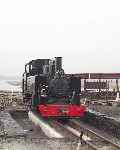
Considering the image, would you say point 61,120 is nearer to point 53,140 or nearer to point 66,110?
point 66,110

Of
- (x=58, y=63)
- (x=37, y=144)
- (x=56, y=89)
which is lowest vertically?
(x=37, y=144)

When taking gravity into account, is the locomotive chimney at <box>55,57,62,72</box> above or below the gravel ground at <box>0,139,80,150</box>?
above

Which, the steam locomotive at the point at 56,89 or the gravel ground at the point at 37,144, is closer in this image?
the gravel ground at the point at 37,144

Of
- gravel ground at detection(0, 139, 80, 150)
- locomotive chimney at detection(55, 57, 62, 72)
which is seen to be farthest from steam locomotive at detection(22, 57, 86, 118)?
gravel ground at detection(0, 139, 80, 150)

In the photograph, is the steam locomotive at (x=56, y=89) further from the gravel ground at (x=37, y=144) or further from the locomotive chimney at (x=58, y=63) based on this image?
the gravel ground at (x=37, y=144)

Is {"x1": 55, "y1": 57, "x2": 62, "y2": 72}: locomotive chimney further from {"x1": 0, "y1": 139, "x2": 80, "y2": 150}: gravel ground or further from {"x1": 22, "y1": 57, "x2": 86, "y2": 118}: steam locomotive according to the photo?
{"x1": 0, "y1": 139, "x2": 80, "y2": 150}: gravel ground

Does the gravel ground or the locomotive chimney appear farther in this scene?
the locomotive chimney

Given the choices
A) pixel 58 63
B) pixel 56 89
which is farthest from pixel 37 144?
pixel 58 63

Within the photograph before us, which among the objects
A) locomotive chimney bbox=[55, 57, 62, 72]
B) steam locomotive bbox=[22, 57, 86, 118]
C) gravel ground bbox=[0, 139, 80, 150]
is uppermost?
locomotive chimney bbox=[55, 57, 62, 72]

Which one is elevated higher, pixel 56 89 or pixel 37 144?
pixel 56 89

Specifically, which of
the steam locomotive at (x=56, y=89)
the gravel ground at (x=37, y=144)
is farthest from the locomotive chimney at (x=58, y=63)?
the gravel ground at (x=37, y=144)

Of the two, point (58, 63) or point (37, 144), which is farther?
point (58, 63)

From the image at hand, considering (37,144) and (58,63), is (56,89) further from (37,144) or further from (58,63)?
(37,144)

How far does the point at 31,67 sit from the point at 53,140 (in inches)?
409
